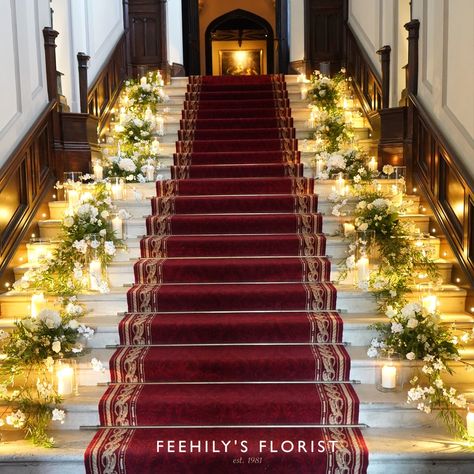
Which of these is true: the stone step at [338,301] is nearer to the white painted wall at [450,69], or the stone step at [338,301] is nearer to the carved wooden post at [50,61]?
the white painted wall at [450,69]

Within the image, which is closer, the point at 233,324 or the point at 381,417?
the point at 381,417

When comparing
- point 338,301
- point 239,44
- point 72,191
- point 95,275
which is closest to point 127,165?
point 72,191

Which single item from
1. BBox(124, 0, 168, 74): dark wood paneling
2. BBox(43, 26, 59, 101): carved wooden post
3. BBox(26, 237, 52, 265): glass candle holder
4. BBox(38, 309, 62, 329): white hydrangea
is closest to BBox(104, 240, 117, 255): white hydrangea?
BBox(26, 237, 52, 265): glass candle holder

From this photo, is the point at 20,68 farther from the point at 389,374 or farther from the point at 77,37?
the point at 389,374

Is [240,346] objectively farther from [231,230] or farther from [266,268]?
[231,230]

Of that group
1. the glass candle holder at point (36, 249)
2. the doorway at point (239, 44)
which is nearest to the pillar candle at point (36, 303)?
the glass candle holder at point (36, 249)

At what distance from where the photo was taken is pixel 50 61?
534cm

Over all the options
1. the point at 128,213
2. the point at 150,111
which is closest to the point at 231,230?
the point at 128,213

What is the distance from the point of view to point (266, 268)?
14.0 ft

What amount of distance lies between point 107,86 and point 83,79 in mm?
1451

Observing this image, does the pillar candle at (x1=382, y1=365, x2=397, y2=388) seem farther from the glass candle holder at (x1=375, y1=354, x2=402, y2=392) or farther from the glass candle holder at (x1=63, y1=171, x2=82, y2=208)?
the glass candle holder at (x1=63, y1=171, x2=82, y2=208)

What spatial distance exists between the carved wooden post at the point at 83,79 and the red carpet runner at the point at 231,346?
1.53m

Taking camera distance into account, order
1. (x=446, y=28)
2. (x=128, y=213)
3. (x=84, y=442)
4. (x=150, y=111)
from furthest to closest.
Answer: (x=150, y=111) → (x=128, y=213) → (x=446, y=28) → (x=84, y=442)

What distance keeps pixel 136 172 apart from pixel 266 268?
76.5 inches
